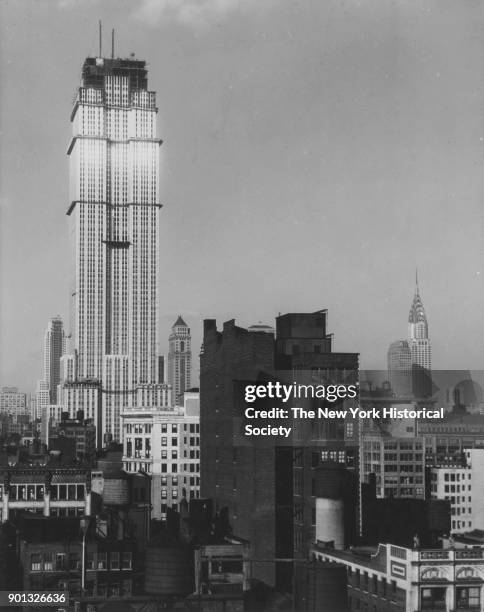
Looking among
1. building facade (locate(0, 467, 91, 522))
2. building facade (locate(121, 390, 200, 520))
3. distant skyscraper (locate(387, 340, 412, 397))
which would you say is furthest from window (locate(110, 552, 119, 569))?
distant skyscraper (locate(387, 340, 412, 397))

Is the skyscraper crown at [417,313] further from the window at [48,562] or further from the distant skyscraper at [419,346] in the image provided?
the window at [48,562]

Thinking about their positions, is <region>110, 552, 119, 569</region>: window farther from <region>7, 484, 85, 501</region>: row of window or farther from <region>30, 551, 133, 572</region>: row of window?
<region>7, 484, 85, 501</region>: row of window

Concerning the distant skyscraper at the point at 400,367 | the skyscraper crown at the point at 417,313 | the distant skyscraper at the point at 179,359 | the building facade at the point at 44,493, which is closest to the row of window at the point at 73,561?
the building facade at the point at 44,493

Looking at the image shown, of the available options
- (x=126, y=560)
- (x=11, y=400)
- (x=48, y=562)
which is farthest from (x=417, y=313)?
(x=11, y=400)

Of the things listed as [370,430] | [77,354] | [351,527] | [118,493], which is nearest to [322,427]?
[351,527]

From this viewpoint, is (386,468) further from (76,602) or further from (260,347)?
(76,602)
